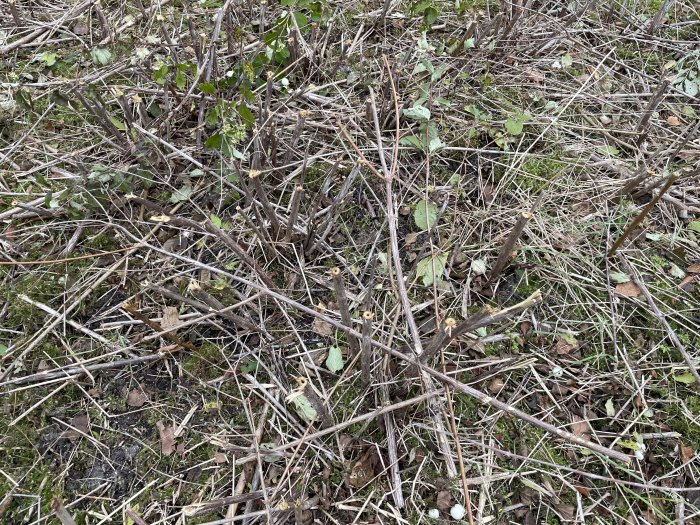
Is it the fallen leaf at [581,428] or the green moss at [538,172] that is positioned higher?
the green moss at [538,172]

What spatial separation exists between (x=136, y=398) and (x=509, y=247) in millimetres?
1415

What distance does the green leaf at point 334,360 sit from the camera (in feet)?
5.43

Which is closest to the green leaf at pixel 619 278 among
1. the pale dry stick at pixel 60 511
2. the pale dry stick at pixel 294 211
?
the pale dry stick at pixel 294 211

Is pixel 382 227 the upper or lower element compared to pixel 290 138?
lower

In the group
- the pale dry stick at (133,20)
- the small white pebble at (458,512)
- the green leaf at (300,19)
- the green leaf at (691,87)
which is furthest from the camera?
the pale dry stick at (133,20)

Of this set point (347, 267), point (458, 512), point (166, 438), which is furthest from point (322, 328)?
point (458, 512)

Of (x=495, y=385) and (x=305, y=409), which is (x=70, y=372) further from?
(x=495, y=385)

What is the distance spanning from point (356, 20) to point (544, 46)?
1023 millimetres

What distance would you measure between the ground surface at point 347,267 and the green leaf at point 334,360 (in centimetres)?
1

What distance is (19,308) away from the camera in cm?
179

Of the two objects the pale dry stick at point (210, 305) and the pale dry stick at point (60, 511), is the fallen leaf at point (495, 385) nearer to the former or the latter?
the pale dry stick at point (210, 305)

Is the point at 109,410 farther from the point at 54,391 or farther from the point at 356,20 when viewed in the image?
the point at 356,20

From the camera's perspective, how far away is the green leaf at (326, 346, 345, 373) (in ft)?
5.43

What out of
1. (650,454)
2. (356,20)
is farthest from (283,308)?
(356,20)
